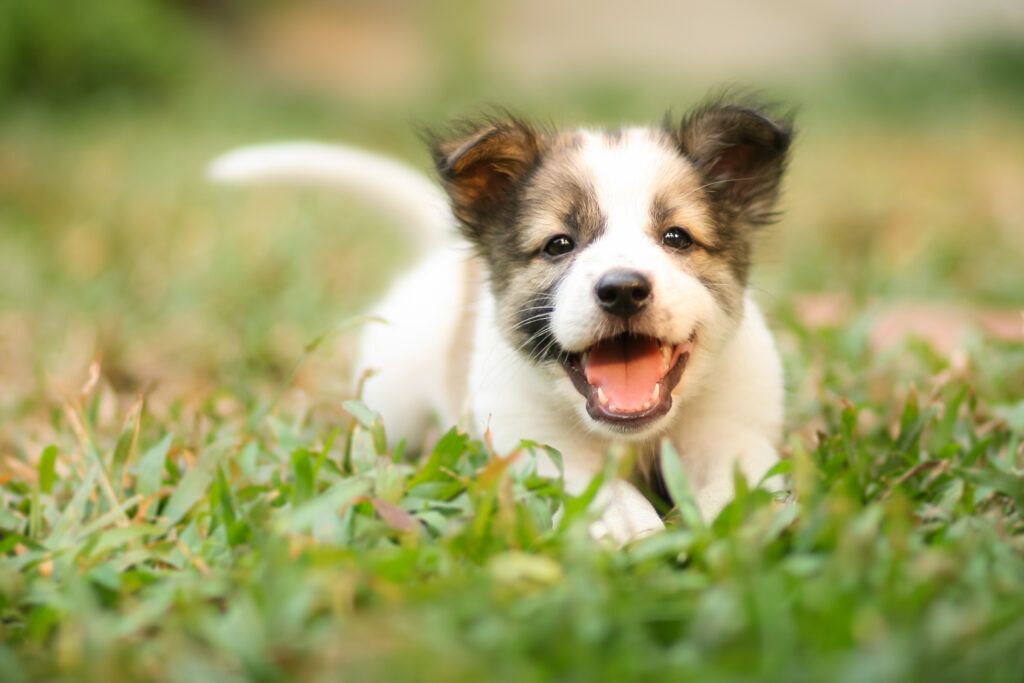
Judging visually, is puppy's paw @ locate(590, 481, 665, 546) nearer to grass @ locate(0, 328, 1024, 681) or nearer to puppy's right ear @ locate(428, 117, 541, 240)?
grass @ locate(0, 328, 1024, 681)

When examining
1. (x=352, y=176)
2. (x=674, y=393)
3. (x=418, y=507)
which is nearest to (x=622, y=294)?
(x=674, y=393)

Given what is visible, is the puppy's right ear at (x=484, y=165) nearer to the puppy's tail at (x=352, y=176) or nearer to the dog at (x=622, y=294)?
the dog at (x=622, y=294)

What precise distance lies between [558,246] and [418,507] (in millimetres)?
913

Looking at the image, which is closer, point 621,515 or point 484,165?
point 621,515

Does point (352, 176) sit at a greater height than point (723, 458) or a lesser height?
greater

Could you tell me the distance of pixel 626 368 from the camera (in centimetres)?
276

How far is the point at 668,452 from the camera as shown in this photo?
7.91ft

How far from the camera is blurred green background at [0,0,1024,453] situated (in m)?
4.88

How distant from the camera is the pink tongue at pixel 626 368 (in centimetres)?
272

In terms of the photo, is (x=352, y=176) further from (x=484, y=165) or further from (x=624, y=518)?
(x=624, y=518)

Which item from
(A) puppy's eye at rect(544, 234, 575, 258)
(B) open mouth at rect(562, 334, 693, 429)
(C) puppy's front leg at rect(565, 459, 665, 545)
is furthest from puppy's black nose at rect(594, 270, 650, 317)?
(C) puppy's front leg at rect(565, 459, 665, 545)

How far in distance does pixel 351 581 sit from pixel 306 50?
561 inches

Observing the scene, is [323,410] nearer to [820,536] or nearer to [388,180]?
[388,180]

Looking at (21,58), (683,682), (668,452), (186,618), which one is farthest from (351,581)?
(21,58)
